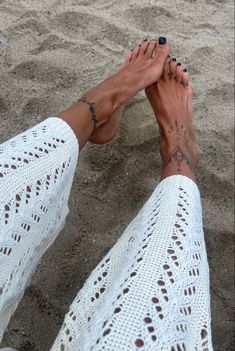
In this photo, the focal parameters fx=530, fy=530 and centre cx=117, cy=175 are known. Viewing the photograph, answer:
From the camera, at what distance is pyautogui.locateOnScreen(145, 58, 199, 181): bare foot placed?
154cm

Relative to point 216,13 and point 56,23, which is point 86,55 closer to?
point 56,23

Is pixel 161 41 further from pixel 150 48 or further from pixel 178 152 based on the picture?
pixel 178 152

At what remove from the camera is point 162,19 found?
2221 mm

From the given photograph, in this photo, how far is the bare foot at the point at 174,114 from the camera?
154 cm

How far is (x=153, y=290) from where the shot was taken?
89cm

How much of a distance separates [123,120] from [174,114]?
7.3 inches

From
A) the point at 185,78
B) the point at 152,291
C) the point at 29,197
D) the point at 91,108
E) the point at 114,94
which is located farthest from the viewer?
the point at 185,78

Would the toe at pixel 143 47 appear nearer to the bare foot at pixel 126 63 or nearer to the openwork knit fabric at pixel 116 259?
the bare foot at pixel 126 63

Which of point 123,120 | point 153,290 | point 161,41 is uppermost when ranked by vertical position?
point 161,41

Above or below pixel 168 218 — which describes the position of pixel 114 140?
below

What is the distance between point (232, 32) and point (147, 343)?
1.70 m

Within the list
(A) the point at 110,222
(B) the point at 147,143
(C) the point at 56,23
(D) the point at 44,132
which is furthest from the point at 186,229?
(C) the point at 56,23

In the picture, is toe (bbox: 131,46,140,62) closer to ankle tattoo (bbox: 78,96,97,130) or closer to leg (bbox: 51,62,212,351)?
ankle tattoo (bbox: 78,96,97,130)

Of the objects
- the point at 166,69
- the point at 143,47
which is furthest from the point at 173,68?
the point at 143,47
